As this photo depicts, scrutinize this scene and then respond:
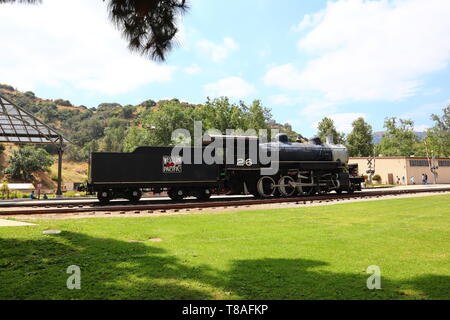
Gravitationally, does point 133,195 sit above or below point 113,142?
below

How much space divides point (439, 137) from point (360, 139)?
21096 mm

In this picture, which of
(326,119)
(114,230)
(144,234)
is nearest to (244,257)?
(144,234)

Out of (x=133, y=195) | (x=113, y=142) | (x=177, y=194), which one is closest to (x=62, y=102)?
(x=113, y=142)

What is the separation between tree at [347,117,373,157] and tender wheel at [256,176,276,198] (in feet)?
182

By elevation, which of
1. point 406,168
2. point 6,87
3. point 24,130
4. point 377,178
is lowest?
point 377,178

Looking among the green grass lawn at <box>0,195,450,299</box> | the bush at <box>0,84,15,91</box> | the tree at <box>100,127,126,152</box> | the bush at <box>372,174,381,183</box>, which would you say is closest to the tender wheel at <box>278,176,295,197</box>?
the green grass lawn at <box>0,195,450,299</box>

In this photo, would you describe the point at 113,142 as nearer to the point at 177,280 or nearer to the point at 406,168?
the point at 406,168

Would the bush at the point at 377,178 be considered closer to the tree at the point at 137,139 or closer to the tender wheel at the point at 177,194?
the tree at the point at 137,139

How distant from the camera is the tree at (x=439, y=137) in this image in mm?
70375

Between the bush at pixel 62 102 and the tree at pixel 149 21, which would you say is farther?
the bush at pixel 62 102

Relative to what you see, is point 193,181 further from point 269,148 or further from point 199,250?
point 199,250

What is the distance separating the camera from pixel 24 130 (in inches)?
936

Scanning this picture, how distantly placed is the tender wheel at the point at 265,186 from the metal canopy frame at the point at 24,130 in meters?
15.2

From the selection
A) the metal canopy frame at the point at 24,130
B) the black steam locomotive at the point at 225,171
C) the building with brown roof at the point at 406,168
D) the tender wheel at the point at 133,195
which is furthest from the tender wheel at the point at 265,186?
the building with brown roof at the point at 406,168
